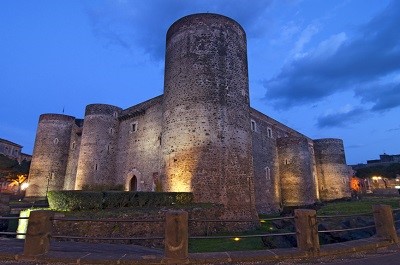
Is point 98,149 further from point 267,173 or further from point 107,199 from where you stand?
point 267,173

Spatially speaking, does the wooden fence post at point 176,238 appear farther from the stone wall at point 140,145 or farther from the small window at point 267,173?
the small window at point 267,173

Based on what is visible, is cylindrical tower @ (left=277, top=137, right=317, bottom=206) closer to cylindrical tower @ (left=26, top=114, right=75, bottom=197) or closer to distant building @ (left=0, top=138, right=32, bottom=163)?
cylindrical tower @ (left=26, top=114, right=75, bottom=197)

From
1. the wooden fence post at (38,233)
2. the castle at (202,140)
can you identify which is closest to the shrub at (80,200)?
the castle at (202,140)

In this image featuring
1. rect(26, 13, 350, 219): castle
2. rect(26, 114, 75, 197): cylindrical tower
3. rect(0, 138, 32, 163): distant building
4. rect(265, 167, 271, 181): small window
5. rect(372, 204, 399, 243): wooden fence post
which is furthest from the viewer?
rect(0, 138, 32, 163): distant building

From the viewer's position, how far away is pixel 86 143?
27.6 m

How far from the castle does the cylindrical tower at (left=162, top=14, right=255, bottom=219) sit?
6 centimetres

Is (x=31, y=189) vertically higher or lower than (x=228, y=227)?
higher

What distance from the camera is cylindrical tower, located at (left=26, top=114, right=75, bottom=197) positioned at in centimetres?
3219

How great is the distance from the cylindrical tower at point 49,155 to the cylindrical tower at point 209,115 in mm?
21250

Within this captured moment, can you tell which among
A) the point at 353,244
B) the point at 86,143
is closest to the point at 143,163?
the point at 86,143

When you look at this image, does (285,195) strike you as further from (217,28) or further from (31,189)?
(31,189)

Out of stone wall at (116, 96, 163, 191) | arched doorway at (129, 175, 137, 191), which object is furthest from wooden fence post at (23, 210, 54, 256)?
arched doorway at (129, 175, 137, 191)

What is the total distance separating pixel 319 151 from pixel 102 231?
35.5 m

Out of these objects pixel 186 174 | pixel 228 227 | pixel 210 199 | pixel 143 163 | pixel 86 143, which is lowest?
pixel 228 227
